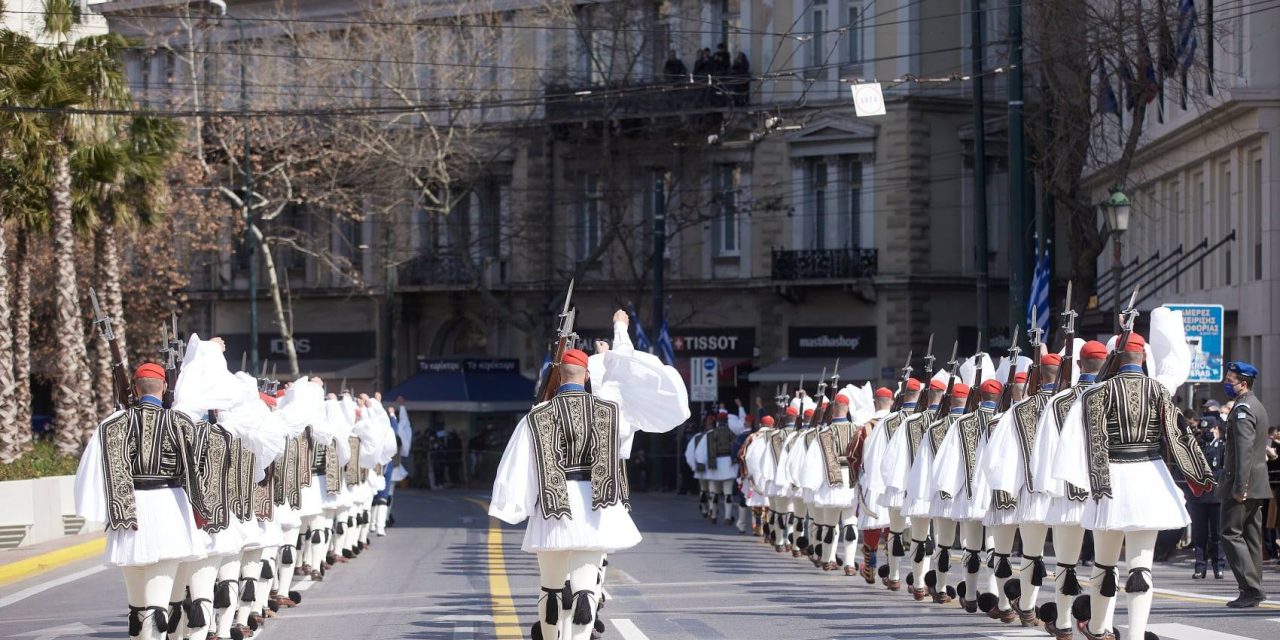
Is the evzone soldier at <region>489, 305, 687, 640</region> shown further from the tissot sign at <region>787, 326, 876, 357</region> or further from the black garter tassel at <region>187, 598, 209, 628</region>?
the tissot sign at <region>787, 326, 876, 357</region>

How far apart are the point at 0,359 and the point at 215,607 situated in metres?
16.0

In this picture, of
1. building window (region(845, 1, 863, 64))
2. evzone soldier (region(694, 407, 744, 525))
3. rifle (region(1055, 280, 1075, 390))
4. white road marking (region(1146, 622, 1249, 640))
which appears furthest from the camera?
building window (region(845, 1, 863, 64))

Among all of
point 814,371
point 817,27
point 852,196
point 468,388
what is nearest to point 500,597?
point 468,388

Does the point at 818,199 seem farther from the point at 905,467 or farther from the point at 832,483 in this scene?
the point at 905,467

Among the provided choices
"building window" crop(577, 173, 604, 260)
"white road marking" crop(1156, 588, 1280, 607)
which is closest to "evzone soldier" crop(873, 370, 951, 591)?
"white road marking" crop(1156, 588, 1280, 607)

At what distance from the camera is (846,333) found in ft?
160

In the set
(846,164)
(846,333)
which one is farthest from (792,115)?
(846,333)

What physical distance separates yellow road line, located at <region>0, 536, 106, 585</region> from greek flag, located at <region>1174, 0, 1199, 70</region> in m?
18.2

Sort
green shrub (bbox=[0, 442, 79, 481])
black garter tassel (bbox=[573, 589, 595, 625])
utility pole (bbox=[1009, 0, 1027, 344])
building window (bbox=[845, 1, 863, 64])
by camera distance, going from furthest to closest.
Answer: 1. building window (bbox=[845, 1, 863, 64])
2. utility pole (bbox=[1009, 0, 1027, 344])
3. green shrub (bbox=[0, 442, 79, 481])
4. black garter tassel (bbox=[573, 589, 595, 625])

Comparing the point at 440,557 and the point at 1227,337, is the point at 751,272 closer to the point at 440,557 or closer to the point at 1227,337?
the point at 1227,337

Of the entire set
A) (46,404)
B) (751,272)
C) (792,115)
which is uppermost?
(792,115)

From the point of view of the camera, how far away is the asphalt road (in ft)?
46.8

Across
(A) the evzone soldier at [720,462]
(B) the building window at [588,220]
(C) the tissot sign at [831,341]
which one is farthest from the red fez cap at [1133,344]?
(B) the building window at [588,220]

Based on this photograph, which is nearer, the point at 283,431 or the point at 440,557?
the point at 283,431
